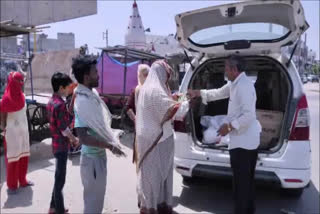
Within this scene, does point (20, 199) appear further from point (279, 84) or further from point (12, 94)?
point (279, 84)

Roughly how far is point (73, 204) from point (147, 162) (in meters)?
1.38

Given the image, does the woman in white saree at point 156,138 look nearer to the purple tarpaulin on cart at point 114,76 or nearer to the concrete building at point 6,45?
the purple tarpaulin on cart at point 114,76

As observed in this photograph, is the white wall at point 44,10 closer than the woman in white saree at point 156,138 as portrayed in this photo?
No

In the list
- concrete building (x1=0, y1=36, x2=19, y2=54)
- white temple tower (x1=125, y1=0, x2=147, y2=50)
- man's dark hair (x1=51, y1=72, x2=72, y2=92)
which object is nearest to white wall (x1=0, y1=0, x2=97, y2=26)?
concrete building (x1=0, y1=36, x2=19, y2=54)

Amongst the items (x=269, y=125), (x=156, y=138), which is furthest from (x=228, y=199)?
(x=156, y=138)

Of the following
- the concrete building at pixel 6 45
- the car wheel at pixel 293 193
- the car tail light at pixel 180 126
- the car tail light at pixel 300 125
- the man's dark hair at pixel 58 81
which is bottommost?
the car wheel at pixel 293 193

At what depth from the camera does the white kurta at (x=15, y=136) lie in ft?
13.1

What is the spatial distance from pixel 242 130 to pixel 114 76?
6.68 meters

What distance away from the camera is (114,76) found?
9141 mm

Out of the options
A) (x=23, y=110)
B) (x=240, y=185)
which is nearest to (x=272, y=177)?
(x=240, y=185)

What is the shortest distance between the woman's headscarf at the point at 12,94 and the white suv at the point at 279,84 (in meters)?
2.06

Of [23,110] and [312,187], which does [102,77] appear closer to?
[23,110]

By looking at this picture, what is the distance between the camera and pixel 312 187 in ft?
14.3

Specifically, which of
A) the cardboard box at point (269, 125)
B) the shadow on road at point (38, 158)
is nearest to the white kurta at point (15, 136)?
the shadow on road at point (38, 158)
